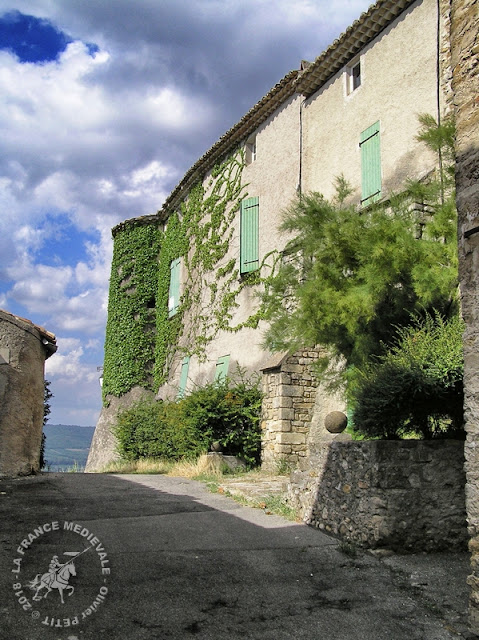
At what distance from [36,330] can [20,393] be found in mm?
1038

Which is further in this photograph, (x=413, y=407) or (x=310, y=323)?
(x=310, y=323)

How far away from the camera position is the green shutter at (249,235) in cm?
1545

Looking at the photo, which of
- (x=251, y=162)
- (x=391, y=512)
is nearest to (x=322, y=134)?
(x=251, y=162)

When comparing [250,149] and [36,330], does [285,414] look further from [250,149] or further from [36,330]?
[250,149]

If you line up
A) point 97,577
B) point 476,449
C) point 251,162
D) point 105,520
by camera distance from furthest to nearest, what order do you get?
1. point 251,162
2. point 105,520
3. point 97,577
4. point 476,449

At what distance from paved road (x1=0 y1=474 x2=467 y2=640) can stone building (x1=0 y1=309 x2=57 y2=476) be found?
60.0 inches

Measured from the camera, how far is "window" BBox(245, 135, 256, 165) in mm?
16422

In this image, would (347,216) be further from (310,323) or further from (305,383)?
(305,383)

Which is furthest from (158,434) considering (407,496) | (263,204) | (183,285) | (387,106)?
(407,496)

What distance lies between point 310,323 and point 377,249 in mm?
1637

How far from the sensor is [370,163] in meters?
11.6

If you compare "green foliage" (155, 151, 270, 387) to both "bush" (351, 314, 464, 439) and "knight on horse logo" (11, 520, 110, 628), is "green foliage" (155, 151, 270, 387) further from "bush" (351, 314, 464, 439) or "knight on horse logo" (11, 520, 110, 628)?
"knight on horse logo" (11, 520, 110, 628)

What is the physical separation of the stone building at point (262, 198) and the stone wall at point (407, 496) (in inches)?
223

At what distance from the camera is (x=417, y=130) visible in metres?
10.4
